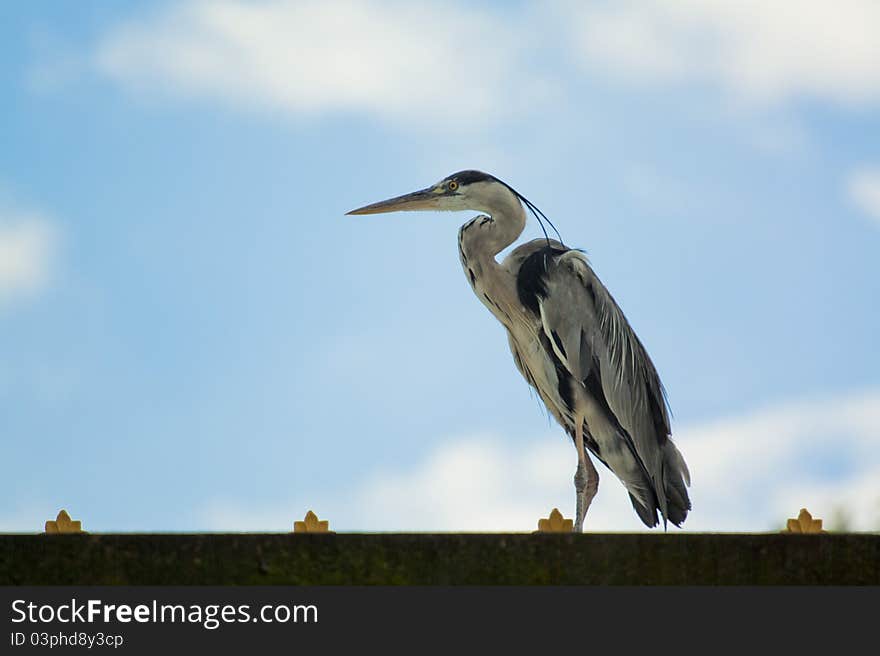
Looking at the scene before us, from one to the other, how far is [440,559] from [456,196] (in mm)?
3373

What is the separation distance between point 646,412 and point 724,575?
104 inches

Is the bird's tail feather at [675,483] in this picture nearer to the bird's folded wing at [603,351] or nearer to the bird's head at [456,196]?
the bird's folded wing at [603,351]

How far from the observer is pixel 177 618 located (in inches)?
161

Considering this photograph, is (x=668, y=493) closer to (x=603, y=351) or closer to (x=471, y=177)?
(x=603, y=351)

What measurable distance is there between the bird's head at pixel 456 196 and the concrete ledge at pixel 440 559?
10.5 ft

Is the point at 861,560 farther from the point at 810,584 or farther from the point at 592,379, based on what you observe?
the point at 592,379

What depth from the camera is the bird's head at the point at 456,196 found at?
23.1 feet

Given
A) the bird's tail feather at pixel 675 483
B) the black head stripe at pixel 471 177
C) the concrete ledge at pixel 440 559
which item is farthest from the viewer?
the black head stripe at pixel 471 177

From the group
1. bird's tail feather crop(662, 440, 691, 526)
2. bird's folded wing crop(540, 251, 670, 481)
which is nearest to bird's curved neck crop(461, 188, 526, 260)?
bird's folded wing crop(540, 251, 670, 481)

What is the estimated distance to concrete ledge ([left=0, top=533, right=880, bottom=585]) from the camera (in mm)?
4238

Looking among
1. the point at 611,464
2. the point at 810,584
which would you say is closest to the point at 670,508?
the point at 611,464

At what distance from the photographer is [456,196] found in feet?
23.4

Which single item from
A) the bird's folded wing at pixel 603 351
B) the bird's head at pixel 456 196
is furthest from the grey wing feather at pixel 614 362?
the bird's head at pixel 456 196

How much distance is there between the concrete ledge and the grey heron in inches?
89.9
